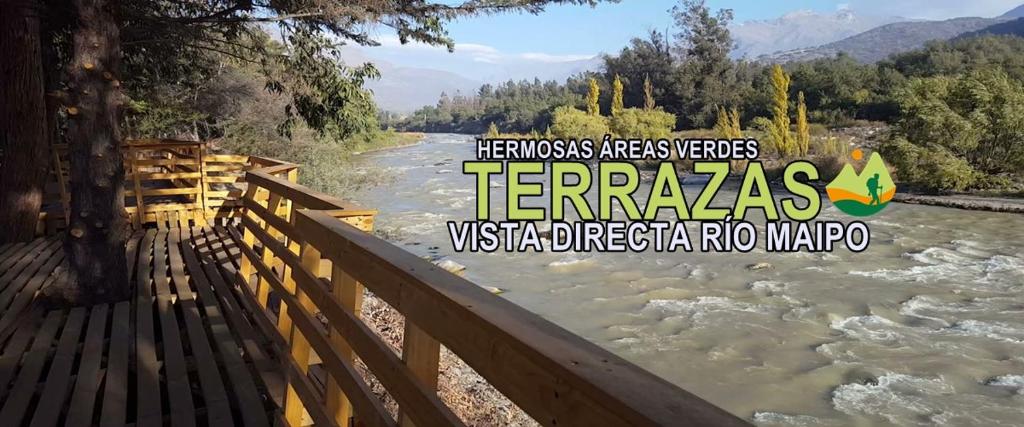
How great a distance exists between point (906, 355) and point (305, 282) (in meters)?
7.39

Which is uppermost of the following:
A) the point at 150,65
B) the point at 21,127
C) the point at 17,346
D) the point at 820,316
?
the point at 150,65

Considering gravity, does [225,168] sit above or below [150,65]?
below

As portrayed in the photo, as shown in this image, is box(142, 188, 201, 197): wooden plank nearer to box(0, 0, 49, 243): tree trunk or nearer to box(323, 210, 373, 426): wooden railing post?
box(0, 0, 49, 243): tree trunk

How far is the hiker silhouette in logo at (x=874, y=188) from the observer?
17152 mm

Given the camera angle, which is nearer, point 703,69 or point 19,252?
point 19,252

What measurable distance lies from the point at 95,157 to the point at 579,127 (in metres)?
32.3

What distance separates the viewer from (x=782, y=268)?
10.9m

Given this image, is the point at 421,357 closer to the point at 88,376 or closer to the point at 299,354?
the point at 299,354

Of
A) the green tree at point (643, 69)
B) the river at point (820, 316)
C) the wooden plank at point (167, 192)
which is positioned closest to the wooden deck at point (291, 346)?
the wooden plank at point (167, 192)

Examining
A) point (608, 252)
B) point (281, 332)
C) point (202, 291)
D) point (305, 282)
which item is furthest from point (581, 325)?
point (305, 282)

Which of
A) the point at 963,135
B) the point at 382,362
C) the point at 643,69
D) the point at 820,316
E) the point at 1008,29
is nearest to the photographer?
the point at 382,362

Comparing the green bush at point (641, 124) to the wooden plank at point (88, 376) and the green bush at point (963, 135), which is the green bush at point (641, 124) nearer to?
the green bush at point (963, 135)

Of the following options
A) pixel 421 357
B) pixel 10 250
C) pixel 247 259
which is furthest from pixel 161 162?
pixel 421 357

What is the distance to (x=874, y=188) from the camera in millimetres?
18125
